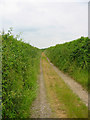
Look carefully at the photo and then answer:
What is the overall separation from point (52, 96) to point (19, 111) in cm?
259

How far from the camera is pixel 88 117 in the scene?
184 inches

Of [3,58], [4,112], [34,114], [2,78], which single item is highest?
[3,58]

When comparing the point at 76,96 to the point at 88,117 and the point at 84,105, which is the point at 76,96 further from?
the point at 88,117

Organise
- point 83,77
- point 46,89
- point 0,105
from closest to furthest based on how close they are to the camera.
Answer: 1. point 0,105
2. point 46,89
3. point 83,77

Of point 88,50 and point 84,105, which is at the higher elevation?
point 88,50

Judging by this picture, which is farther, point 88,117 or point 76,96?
point 76,96

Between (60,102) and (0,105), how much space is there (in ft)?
10.1

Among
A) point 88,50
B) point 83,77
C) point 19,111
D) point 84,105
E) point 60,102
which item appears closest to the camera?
point 19,111

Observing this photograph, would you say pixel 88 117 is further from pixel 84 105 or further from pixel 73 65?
pixel 73 65

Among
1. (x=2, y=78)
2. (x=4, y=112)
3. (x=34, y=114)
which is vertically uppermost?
(x=2, y=78)

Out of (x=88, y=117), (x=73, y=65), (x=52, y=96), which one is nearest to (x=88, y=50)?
(x=73, y=65)

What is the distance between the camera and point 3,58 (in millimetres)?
4543

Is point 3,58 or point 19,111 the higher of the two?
point 3,58

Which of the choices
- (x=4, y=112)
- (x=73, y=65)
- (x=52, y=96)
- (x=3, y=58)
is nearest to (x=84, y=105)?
(x=52, y=96)
